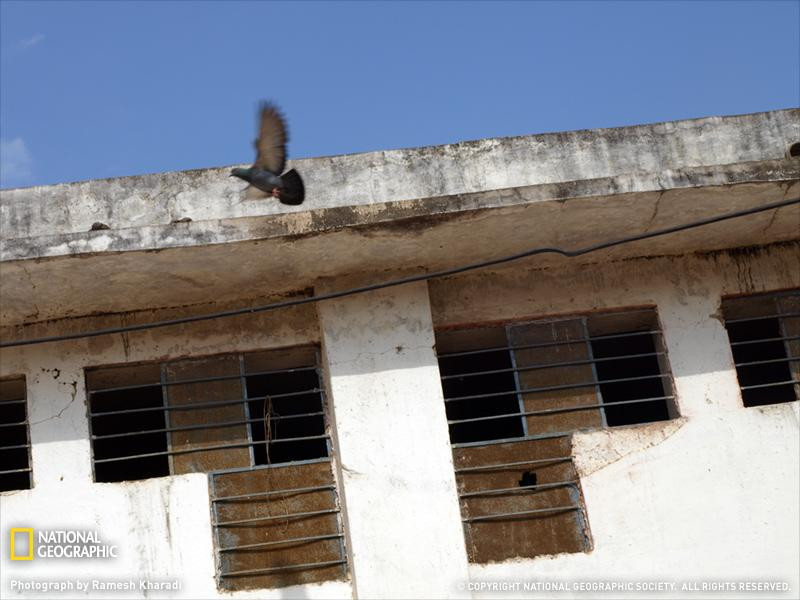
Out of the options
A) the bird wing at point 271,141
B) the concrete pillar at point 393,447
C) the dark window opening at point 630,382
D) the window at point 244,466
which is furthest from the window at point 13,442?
the dark window opening at point 630,382

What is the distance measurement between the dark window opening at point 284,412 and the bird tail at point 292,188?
4.01 feet

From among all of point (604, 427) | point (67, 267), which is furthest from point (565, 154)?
point (67, 267)

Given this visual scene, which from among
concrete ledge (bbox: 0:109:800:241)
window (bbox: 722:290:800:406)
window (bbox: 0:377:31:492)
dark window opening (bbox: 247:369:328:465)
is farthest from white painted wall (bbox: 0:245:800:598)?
window (bbox: 0:377:31:492)

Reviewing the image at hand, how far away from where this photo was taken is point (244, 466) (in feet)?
21.5

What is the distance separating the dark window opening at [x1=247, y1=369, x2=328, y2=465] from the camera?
22.0 ft

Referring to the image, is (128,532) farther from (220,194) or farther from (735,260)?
(735,260)

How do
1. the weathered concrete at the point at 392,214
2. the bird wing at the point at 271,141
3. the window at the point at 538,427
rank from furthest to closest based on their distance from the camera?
the window at the point at 538,427 → the weathered concrete at the point at 392,214 → the bird wing at the point at 271,141

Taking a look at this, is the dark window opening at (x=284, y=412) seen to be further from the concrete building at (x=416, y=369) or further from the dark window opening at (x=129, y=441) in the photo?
the dark window opening at (x=129, y=441)

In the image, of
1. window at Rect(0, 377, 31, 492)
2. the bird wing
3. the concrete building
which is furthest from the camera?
window at Rect(0, 377, 31, 492)

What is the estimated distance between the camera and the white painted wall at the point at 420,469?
6168mm

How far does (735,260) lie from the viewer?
7.00 m

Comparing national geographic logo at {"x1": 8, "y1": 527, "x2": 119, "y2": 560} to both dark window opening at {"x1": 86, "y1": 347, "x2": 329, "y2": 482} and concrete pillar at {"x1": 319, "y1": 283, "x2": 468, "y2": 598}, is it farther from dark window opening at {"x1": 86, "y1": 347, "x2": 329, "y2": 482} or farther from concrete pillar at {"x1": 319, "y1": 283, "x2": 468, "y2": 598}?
concrete pillar at {"x1": 319, "y1": 283, "x2": 468, "y2": 598}

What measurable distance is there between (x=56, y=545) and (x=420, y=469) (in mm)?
2217

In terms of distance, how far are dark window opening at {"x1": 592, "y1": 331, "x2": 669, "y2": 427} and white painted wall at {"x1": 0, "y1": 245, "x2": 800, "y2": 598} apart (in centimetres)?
118
